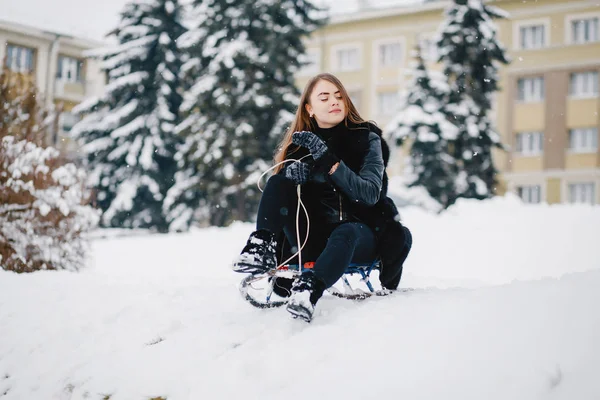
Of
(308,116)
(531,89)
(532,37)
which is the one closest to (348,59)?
(532,37)

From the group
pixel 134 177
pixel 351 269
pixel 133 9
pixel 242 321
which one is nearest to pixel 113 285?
pixel 242 321

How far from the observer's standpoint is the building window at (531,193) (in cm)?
2720

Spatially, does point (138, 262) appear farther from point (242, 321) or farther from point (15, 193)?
point (242, 321)

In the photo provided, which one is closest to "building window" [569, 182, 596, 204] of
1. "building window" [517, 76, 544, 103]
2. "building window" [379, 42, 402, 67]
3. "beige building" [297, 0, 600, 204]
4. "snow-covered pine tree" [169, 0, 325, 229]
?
"beige building" [297, 0, 600, 204]

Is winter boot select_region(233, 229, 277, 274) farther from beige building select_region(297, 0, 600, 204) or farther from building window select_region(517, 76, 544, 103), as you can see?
building window select_region(517, 76, 544, 103)

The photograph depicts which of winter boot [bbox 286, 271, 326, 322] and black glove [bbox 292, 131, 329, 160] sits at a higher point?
black glove [bbox 292, 131, 329, 160]

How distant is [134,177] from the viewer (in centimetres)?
2195

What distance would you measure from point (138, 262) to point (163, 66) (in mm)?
13214

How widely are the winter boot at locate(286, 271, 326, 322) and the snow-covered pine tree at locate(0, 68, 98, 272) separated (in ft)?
17.2

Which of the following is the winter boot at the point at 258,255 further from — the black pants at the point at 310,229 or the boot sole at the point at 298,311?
the boot sole at the point at 298,311

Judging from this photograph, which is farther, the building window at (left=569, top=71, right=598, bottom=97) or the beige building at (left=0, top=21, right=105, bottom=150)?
the beige building at (left=0, top=21, right=105, bottom=150)

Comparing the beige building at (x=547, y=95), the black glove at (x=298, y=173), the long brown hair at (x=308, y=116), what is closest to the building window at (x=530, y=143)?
the beige building at (x=547, y=95)

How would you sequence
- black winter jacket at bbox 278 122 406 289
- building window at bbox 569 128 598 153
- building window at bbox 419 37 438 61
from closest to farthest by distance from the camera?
black winter jacket at bbox 278 122 406 289 < building window at bbox 569 128 598 153 < building window at bbox 419 37 438 61

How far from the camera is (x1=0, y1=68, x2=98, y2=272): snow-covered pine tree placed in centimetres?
705
